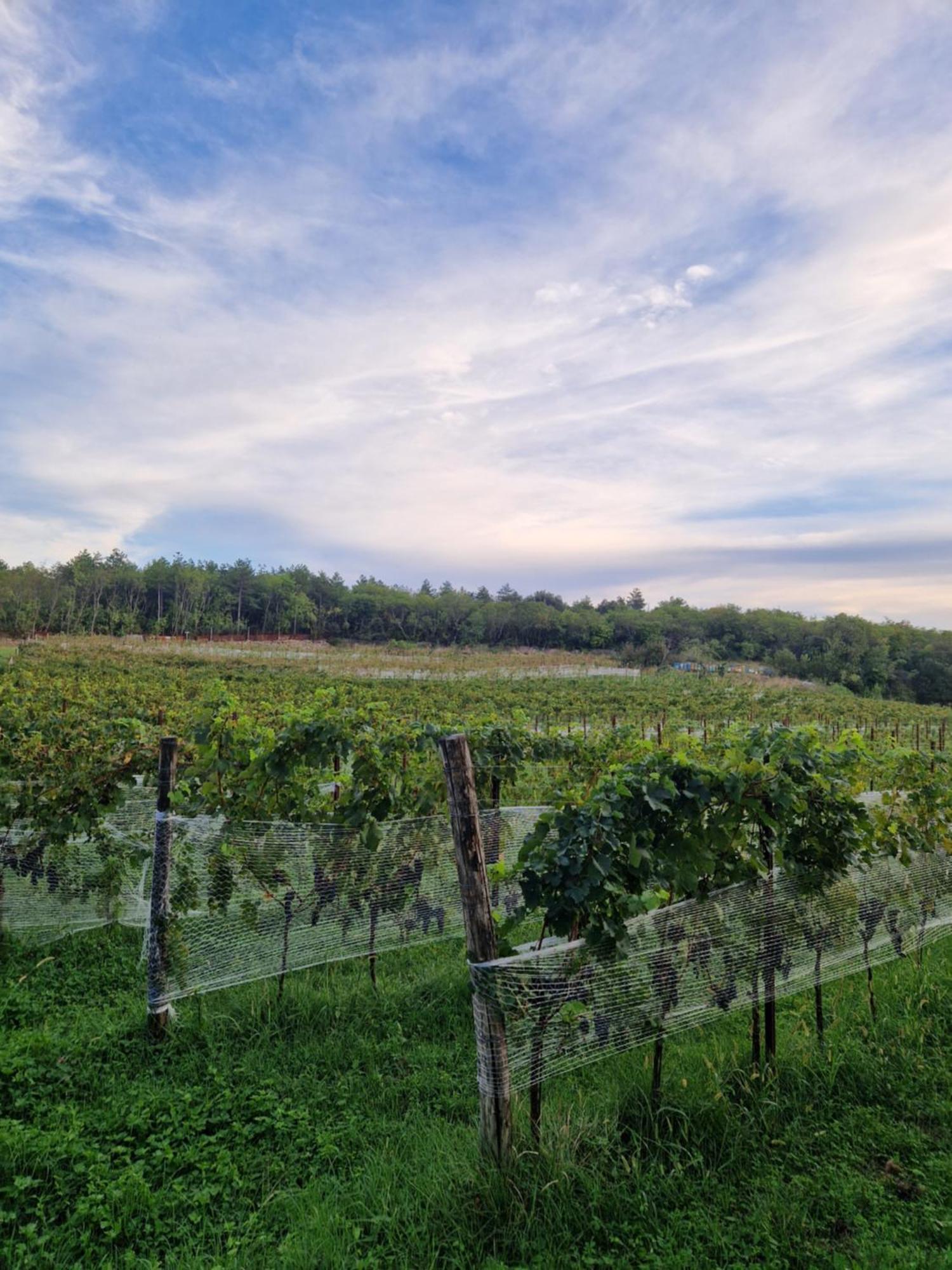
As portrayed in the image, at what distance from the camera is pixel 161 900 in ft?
12.2

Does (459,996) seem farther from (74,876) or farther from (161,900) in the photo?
(74,876)

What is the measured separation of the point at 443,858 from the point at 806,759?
2.17 m

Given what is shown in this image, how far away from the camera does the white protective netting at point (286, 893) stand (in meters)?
3.81

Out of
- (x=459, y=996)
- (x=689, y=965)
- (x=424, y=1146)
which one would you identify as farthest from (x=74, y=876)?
(x=689, y=965)

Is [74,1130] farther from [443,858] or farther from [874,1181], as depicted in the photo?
[874,1181]

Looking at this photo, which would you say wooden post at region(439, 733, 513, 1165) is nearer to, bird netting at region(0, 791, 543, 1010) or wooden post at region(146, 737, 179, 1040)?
bird netting at region(0, 791, 543, 1010)

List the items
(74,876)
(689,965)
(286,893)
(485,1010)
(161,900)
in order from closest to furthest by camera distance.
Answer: (485,1010), (689,965), (161,900), (286,893), (74,876)

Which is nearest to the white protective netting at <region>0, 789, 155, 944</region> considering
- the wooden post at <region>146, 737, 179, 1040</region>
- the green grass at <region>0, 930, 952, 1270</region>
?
the green grass at <region>0, 930, 952, 1270</region>

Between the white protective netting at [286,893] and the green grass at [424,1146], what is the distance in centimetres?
25

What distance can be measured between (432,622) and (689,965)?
88.6 m

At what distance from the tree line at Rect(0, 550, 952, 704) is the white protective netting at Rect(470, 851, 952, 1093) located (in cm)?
6607

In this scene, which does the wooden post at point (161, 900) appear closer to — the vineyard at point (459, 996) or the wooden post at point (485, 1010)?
the vineyard at point (459, 996)

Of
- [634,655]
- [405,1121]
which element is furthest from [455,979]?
[634,655]

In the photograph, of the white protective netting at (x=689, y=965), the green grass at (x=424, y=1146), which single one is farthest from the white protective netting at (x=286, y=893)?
the white protective netting at (x=689, y=965)
